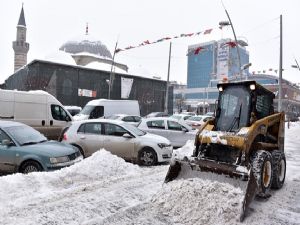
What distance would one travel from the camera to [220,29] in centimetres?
2122

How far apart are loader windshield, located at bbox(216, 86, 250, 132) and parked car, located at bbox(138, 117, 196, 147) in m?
7.03

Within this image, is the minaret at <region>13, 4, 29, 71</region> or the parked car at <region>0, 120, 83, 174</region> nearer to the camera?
the parked car at <region>0, 120, 83, 174</region>

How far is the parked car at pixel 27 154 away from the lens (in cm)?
916

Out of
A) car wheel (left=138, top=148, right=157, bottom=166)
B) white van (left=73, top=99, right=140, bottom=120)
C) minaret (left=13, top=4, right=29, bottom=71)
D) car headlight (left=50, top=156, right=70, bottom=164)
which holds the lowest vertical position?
car wheel (left=138, top=148, right=157, bottom=166)

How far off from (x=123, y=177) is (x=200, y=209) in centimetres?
325

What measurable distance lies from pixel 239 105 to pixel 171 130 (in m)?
7.56

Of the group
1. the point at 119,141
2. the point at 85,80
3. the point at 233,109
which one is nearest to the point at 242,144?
the point at 233,109

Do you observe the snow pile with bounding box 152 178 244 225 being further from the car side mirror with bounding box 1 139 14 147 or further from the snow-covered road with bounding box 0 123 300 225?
the car side mirror with bounding box 1 139 14 147

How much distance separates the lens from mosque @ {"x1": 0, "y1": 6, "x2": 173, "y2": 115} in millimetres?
46344

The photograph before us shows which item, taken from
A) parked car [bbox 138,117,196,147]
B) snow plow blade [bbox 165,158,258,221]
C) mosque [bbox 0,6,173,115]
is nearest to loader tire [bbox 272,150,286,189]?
snow plow blade [bbox 165,158,258,221]

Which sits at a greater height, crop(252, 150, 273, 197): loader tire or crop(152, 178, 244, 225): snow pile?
crop(252, 150, 273, 197): loader tire

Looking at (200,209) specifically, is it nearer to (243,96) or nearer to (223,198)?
(223,198)

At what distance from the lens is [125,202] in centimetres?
720

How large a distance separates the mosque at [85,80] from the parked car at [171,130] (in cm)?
2199
